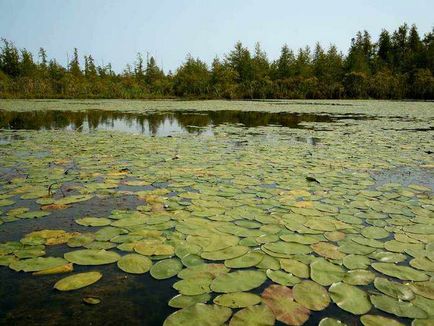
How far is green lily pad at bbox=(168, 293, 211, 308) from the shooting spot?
1.18 m

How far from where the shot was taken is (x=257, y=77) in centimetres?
3297

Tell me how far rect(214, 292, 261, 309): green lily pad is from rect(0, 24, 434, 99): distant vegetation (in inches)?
949

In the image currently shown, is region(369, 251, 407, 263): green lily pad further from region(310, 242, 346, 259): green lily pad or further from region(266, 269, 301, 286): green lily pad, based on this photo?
region(266, 269, 301, 286): green lily pad

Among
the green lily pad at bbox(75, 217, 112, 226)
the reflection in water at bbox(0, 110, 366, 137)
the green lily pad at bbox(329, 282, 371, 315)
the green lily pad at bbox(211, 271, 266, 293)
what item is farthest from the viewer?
the reflection in water at bbox(0, 110, 366, 137)

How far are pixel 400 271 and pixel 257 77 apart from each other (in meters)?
33.0

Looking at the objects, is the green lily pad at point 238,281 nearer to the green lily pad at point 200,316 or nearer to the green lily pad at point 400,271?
the green lily pad at point 200,316

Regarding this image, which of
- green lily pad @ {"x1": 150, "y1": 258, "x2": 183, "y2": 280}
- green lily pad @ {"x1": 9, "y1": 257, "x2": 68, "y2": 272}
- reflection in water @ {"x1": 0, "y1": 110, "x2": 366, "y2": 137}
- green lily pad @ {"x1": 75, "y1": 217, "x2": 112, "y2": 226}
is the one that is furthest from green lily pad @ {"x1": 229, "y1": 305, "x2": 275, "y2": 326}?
reflection in water @ {"x1": 0, "y1": 110, "x2": 366, "y2": 137}

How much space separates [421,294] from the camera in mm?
1254

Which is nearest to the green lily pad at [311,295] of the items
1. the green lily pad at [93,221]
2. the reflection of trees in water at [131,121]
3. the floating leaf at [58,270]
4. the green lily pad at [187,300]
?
the green lily pad at [187,300]

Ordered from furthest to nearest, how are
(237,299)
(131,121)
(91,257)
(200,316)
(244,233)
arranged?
(131,121) → (244,233) → (91,257) → (237,299) → (200,316)

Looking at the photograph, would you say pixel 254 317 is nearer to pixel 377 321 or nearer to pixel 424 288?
pixel 377 321

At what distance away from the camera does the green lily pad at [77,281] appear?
129cm

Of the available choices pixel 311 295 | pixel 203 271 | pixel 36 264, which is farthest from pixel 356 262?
pixel 36 264

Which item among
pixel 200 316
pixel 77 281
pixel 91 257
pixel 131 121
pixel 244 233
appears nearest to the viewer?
pixel 200 316
